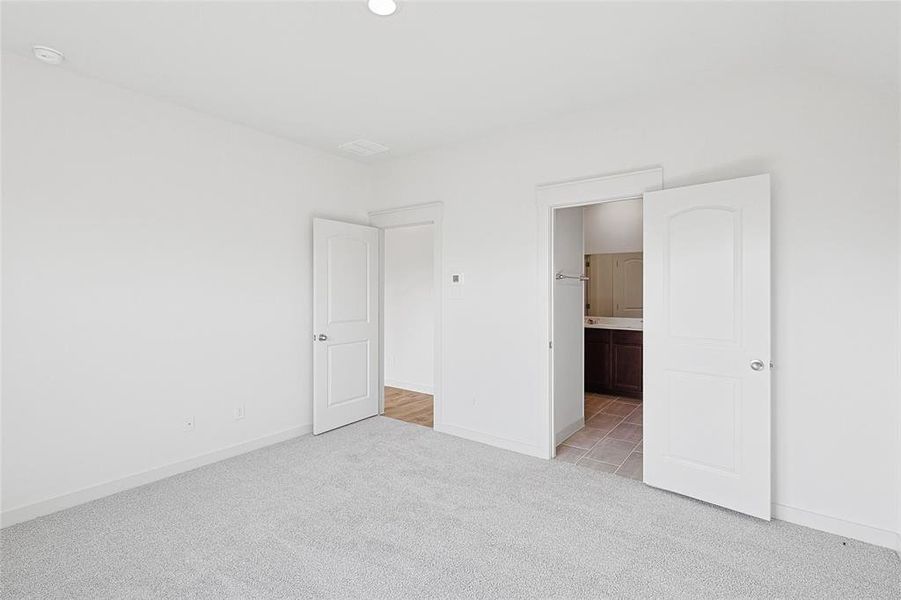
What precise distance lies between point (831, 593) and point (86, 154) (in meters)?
4.70

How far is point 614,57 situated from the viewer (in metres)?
2.60

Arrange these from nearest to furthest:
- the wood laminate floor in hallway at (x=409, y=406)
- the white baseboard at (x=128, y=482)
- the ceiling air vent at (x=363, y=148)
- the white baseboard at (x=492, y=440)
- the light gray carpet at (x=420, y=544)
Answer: the light gray carpet at (x=420, y=544)
the white baseboard at (x=128, y=482)
the white baseboard at (x=492, y=440)
the ceiling air vent at (x=363, y=148)
the wood laminate floor in hallway at (x=409, y=406)

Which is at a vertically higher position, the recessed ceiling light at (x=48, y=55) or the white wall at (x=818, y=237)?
the recessed ceiling light at (x=48, y=55)

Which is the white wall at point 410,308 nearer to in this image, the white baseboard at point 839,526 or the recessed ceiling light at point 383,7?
the recessed ceiling light at point 383,7

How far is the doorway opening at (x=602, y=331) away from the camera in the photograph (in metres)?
3.82

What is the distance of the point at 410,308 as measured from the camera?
19.6ft

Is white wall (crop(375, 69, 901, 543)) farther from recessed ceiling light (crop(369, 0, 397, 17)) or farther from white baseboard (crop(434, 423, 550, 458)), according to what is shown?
recessed ceiling light (crop(369, 0, 397, 17))

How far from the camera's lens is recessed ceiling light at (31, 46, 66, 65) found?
2490 millimetres

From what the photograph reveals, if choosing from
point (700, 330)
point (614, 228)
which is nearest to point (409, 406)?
point (700, 330)

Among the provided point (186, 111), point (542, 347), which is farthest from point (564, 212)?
point (186, 111)

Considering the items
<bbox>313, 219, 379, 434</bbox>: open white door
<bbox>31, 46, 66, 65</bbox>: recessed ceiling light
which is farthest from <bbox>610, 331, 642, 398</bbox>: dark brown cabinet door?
<bbox>31, 46, 66, 65</bbox>: recessed ceiling light

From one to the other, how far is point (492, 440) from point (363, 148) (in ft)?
9.63

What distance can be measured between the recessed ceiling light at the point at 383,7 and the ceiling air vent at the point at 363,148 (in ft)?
6.30

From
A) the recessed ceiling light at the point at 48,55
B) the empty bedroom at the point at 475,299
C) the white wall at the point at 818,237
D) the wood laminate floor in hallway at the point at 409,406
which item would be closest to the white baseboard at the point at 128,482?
the empty bedroom at the point at 475,299
